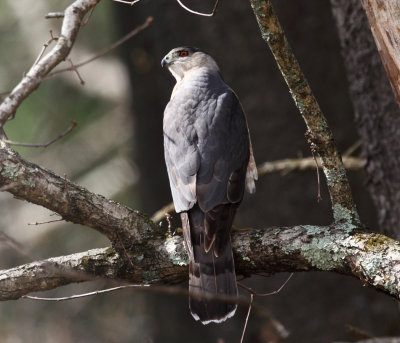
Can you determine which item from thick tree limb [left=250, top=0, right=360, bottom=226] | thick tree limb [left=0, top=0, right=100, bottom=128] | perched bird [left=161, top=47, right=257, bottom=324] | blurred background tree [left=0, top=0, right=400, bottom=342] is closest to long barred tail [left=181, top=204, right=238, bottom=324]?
perched bird [left=161, top=47, right=257, bottom=324]

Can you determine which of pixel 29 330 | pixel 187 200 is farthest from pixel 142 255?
pixel 29 330

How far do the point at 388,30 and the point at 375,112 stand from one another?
1.20m

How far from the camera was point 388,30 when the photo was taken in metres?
3.30

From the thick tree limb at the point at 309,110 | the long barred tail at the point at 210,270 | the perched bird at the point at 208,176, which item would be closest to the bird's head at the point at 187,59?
the perched bird at the point at 208,176

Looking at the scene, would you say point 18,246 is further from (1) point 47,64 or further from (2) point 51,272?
(1) point 47,64

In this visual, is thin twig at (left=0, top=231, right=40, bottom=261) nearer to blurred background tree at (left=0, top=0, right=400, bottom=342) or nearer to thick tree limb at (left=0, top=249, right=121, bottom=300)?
thick tree limb at (left=0, top=249, right=121, bottom=300)

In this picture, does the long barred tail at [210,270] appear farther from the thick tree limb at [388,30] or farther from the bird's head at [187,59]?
the bird's head at [187,59]

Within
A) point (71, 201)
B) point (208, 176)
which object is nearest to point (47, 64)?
point (71, 201)

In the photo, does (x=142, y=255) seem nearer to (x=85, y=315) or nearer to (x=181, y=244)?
(x=181, y=244)

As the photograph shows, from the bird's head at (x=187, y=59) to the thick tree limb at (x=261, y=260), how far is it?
1934 mm

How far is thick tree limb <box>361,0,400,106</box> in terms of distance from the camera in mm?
3260

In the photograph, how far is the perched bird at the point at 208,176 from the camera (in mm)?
3414

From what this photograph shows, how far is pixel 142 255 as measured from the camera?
3365mm

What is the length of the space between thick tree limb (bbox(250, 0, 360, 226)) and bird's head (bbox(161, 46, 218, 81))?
200cm
